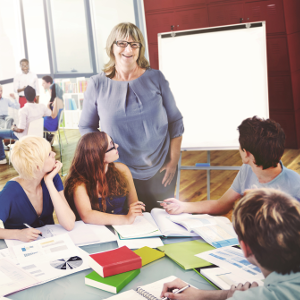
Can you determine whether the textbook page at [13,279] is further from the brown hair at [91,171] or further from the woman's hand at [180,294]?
the brown hair at [91,171]

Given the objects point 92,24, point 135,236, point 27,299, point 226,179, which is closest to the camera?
point 27,299

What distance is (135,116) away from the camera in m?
2.43

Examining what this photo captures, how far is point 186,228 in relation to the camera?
157cm

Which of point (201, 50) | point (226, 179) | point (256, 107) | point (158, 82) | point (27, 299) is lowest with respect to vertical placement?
point (226, 179)

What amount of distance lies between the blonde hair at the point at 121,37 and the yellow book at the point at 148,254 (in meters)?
1.43

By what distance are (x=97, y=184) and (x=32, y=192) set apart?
15.8 inches

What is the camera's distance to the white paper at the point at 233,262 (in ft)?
3.83

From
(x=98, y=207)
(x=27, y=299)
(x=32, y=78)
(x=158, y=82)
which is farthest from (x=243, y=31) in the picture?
(x=32, y=78)

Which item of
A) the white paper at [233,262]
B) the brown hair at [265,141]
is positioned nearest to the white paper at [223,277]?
the white paper at [233,262]

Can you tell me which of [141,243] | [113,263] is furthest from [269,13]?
[113,263]

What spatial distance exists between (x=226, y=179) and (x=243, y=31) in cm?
219

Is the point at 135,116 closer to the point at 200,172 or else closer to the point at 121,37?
the point at 121,37

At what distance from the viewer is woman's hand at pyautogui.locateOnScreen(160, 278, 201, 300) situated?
102 cm

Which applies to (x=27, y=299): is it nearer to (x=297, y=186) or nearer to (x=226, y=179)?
(x=297, y=186)
